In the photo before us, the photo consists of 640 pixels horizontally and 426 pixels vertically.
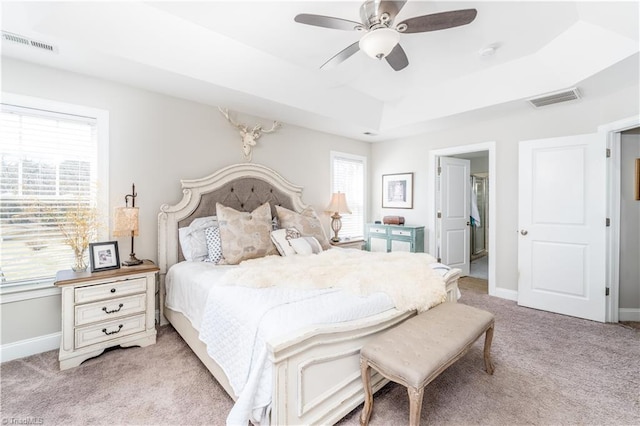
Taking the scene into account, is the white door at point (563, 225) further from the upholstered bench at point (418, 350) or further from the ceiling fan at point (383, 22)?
the ceiling fan at point (383, 22)

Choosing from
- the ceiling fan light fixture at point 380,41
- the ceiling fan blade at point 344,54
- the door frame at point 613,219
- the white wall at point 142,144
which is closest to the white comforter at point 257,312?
the white wall at point 142,144

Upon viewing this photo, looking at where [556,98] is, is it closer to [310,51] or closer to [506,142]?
Answer: [506,142]

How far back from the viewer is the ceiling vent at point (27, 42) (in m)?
2.03

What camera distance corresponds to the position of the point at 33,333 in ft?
7.79

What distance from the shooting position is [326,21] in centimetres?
189

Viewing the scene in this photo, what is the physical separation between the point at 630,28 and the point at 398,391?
127 inches

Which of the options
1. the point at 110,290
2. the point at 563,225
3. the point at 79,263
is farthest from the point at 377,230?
the point at 79,263

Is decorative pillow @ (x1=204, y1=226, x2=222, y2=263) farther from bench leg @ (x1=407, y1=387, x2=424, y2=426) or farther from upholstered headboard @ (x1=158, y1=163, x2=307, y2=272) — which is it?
bench leg @ (x1=407, y1=387, x2=424, y2=426)

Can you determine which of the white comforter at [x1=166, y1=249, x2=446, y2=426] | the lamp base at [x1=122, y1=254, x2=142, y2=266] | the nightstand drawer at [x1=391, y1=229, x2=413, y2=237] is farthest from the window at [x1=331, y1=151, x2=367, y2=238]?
the lamp base at [x1=122, y1=254, x2=142, y2=266]

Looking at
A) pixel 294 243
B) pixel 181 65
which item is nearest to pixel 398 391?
pixel 294 243

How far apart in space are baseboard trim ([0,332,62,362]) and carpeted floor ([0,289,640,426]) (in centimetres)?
7

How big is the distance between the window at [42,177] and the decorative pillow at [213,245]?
1.00 meters

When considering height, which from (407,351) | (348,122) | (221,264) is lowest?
(407,351)

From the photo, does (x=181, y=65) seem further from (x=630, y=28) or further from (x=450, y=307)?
(x=630, y=28)
